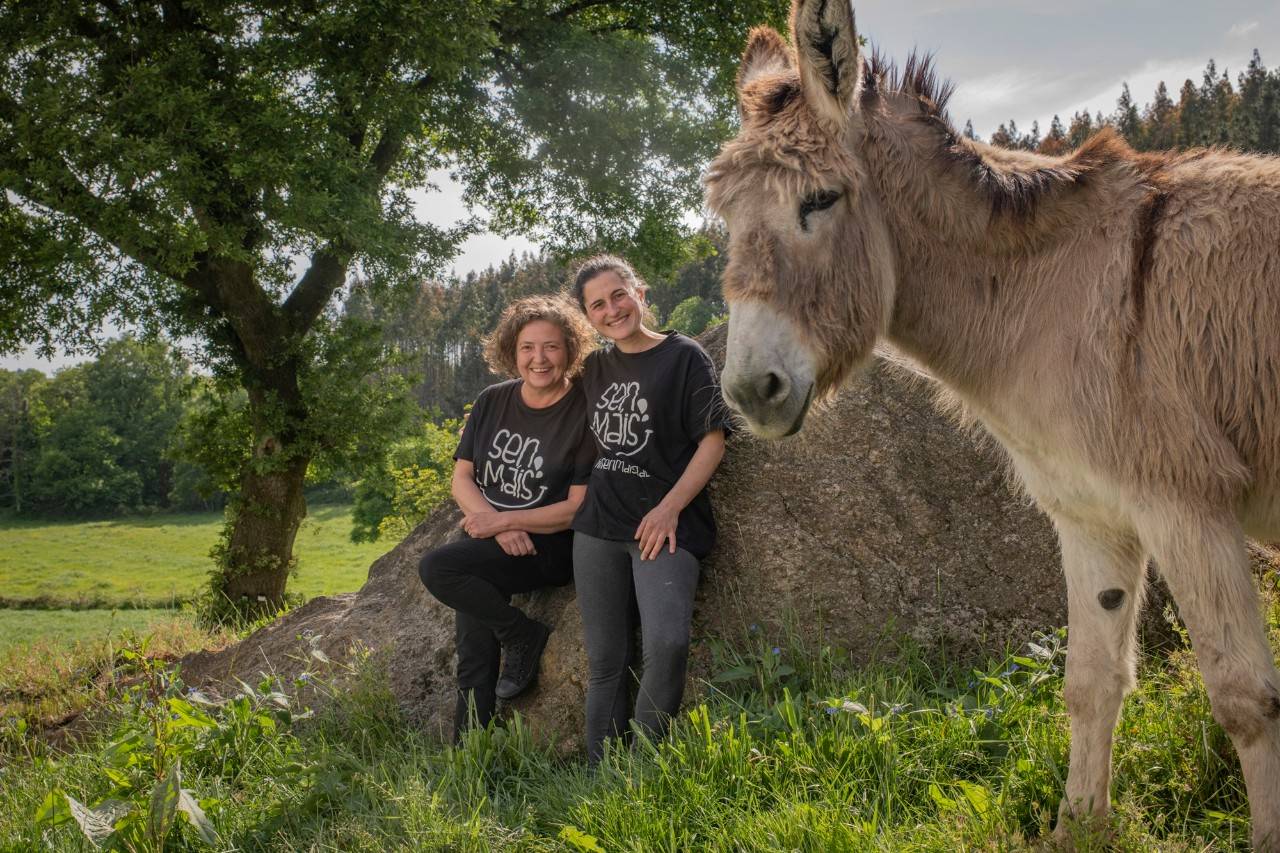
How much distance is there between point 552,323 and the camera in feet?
14.0

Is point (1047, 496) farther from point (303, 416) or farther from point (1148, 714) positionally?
point (303, 416)

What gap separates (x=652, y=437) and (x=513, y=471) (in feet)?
2.79

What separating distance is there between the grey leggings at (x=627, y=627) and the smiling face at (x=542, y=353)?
0.86 m

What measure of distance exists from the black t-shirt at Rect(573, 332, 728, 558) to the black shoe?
31.0 inches

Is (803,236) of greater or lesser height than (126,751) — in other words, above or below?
above

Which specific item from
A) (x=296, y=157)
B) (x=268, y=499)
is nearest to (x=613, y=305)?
(x=296, y=157)

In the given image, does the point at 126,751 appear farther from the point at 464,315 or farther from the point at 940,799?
the point at 464,315

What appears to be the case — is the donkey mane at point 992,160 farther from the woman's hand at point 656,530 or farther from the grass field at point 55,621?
the grass field at point 55,621

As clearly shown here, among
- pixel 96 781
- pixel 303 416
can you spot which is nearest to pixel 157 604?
pixel 303 416

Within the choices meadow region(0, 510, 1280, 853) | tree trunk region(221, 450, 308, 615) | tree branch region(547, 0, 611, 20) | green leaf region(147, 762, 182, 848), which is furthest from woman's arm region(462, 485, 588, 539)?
tree branch region(547, 0, 611, 20)

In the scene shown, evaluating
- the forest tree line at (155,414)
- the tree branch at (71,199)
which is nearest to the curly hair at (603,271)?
the tree branch at (71,199)

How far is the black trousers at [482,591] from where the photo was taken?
4.11 meters

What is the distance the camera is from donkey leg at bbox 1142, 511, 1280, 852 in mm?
2283

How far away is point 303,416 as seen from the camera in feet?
38.2
